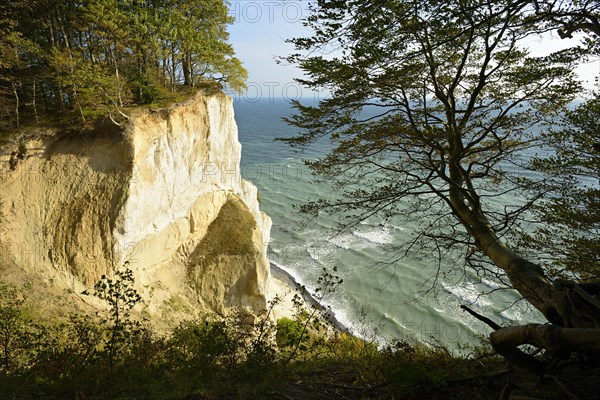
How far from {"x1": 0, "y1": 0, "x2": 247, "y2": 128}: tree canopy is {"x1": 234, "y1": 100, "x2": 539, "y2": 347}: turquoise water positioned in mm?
8895

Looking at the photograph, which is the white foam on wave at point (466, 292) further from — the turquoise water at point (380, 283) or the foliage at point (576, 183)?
the foliage at point (576, 183)

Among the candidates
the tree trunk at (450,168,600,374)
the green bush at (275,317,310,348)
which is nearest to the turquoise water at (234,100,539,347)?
the green bush at (275,317,310,348)

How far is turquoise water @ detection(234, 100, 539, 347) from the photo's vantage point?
20.8 meters

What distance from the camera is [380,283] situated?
82.1 feet

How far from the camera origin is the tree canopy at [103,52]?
524 inches

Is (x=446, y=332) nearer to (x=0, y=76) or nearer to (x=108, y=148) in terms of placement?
(x=108, y=148)

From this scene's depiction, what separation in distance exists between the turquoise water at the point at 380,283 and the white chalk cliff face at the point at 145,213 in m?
5.31

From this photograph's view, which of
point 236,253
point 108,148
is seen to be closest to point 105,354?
point 108,148

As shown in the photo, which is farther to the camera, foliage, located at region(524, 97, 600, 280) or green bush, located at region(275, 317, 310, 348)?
foliage, located at region(524, 97, 600, 280)

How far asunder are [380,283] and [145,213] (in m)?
16.7

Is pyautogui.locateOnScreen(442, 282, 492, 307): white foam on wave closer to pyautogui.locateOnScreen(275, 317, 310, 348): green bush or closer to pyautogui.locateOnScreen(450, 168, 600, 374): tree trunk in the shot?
pyautogui.locateOnScreen(275, 317, 310, 348): green bush

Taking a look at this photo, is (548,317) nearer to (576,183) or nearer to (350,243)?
(576,183)

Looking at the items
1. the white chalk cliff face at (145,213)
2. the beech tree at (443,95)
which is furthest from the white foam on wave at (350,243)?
the beech tree at (443,95)

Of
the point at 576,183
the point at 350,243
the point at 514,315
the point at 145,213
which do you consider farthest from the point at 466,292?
the point at 145,213
